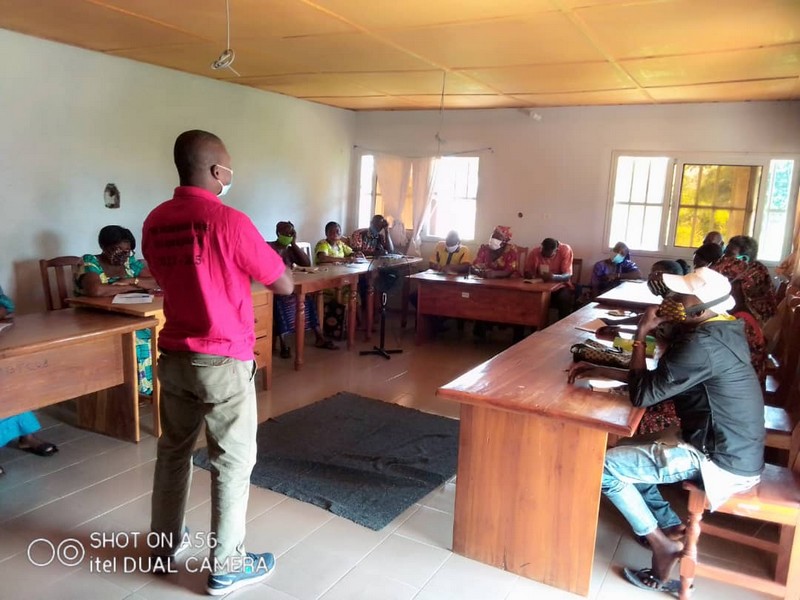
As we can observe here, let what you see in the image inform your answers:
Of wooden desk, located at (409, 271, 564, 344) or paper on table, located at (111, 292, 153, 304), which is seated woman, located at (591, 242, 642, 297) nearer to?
wooden desk, located at (409, 271, 564, 344)

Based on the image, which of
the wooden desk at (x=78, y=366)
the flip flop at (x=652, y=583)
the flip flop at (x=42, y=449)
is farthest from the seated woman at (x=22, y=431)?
the flip flop at (x=652, y=583)

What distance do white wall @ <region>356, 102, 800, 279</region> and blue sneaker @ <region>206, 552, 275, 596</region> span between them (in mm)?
5052

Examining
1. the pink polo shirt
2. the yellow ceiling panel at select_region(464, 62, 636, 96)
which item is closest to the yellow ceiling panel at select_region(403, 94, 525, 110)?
the yellow ceiling panel at select_region(464, 62, 636, 96)

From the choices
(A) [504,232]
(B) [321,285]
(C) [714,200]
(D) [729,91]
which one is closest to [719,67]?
(D) [729,91]

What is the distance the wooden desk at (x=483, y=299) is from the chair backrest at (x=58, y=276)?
288cm

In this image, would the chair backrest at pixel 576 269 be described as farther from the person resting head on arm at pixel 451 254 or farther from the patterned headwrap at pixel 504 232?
the person resting head on arm at pixel 451 254

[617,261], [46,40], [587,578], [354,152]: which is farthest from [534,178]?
[587,578]

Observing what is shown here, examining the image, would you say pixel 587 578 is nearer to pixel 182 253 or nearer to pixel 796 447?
pixel 796 447

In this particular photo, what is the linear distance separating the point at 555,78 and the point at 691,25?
5.28 ft

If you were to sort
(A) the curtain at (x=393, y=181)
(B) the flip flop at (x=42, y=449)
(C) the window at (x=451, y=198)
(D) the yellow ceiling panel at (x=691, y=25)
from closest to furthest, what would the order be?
1. (D) the yellow ceiling panel at (x=691, y=25)
2. (B) the flip flop at (x=42, y=449)
3. (C) the window at (x=451, y=198)
4. (A) the curtain at (x=393, y=181)

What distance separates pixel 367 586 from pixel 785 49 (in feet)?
12.6

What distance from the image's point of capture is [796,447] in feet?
7.18

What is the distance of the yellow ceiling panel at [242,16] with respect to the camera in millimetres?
3193

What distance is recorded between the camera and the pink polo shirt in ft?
6.00
